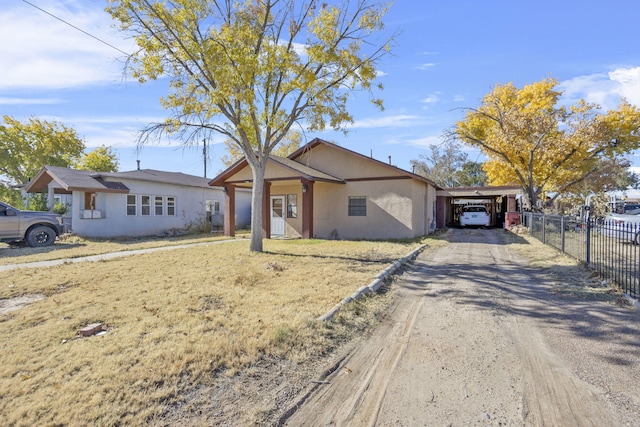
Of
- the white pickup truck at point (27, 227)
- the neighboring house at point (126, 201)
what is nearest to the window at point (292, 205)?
the neighboring house at point (126, 201)

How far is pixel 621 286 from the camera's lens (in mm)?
6523

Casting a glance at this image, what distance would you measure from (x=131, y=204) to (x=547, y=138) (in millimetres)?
23507

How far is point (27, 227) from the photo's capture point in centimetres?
1298

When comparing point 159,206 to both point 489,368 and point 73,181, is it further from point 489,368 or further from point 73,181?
point 489,368

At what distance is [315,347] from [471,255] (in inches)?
349

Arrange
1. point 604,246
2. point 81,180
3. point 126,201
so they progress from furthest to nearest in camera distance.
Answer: point 126,201 < point 81,180 < point 604,246

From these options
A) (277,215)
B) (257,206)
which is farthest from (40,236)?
(277,215)

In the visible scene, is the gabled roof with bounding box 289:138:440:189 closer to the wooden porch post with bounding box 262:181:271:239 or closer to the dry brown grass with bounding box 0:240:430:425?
the wooden porch post with bounding box 262:181:271:239

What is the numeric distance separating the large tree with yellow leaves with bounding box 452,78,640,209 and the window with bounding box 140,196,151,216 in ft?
59.8

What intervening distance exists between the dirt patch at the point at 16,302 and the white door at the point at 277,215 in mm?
12570

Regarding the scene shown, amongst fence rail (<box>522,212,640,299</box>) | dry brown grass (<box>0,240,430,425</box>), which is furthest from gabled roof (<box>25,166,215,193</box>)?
fence rail (<box>522,212,640,299</box>)

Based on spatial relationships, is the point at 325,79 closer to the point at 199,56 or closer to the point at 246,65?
the point at 246,65

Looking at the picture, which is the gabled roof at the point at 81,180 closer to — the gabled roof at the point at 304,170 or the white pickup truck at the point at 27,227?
the white pickup truck at the point at 27,227

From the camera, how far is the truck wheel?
13.1 metres
